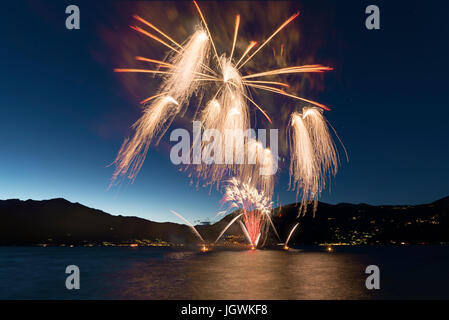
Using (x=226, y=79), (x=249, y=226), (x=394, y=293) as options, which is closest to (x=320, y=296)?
(x=394, y=293)

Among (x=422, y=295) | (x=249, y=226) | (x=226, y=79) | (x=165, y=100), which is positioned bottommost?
(x=422, y=295)

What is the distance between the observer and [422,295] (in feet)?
126

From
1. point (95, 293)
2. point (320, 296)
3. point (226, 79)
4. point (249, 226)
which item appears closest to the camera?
point (226, 79)

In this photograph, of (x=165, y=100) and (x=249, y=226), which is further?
(x=249, y=226)
